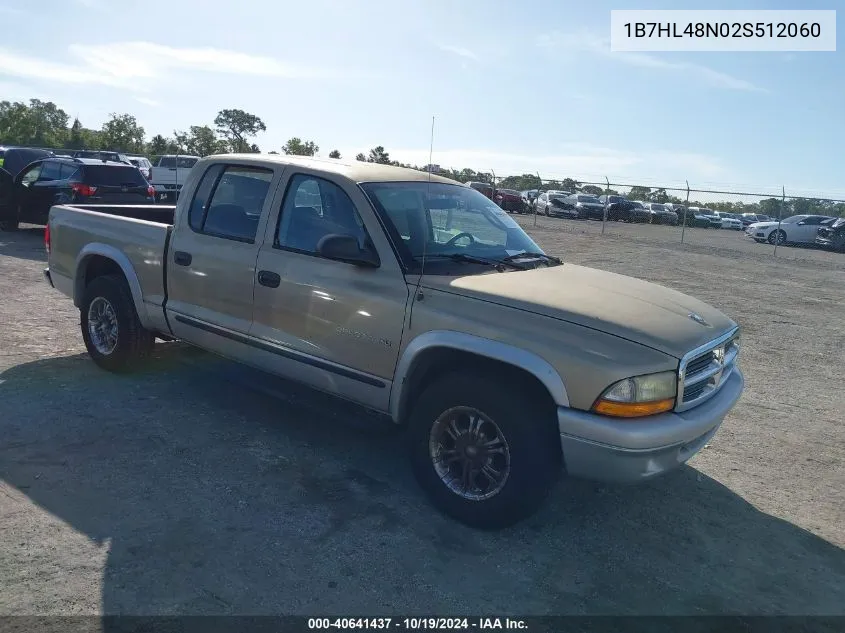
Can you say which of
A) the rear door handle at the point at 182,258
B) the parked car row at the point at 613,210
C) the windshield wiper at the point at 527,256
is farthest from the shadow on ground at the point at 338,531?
the parked car row at the point at 613,210

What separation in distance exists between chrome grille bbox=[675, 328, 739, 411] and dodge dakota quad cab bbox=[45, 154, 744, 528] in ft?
0.05

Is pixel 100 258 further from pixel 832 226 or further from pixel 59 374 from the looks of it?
pixel 832 226

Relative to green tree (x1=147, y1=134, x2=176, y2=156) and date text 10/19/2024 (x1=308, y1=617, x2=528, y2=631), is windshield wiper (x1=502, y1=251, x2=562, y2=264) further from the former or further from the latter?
green tree (x1=147, y1=134, x2=176, y2=156)

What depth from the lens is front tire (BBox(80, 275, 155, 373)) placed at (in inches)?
228

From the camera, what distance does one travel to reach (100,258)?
6.09 metres

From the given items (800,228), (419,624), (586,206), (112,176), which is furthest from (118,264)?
(586,206)

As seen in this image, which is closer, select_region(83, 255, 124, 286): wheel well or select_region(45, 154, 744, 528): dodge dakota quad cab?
select_region(45, 154, 744, 528): dodge dakota quad cab

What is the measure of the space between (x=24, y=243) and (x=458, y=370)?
1281cm

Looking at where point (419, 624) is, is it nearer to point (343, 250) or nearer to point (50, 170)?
point (343, 250)

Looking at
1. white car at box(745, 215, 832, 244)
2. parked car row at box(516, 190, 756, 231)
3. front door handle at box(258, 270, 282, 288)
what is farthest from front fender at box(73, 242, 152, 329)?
parked car row at box(516, 190, 756, 231)

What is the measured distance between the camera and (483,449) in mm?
3797

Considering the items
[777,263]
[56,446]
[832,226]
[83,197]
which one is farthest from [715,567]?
[832,226]

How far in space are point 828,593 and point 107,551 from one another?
3.51 meters

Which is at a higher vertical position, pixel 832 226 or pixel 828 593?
pixel 832 226
